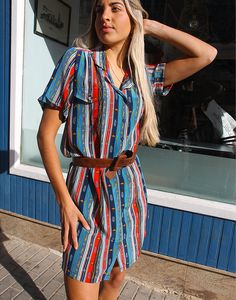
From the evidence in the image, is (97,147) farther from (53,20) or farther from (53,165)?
(53,20)

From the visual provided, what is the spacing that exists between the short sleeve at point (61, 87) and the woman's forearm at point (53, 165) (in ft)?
0.47

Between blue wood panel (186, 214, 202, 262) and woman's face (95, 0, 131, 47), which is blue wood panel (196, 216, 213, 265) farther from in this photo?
woman's face (95, 0, 131, 47)

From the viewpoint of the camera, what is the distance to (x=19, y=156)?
3.47 m

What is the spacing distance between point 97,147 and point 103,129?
0.29 ft

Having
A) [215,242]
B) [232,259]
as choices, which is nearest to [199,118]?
[215,242]

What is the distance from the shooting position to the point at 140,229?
5.35 feet

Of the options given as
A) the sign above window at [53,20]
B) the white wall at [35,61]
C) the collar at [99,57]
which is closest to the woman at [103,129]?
the collar at [99,57]

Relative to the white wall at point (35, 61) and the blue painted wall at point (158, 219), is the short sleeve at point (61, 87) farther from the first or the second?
the white wall at point (35, 61)

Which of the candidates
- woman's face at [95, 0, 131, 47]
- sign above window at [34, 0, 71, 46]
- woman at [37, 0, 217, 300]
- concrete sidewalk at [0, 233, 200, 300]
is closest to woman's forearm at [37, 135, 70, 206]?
woman at [37, 0, 217, 300]

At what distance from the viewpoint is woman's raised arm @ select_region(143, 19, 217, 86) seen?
1.55 m

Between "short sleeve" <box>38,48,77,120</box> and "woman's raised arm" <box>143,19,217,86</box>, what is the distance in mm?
441

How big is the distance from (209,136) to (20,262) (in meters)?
2.02

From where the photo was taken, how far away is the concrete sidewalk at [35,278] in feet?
8.21

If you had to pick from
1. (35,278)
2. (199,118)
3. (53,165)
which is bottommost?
(35,278)
